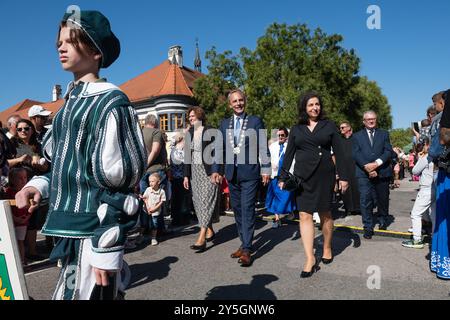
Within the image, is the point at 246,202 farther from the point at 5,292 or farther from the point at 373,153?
the point at 5,292

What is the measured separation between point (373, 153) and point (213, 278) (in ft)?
11.9

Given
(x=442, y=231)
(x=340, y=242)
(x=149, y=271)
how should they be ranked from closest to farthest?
(x=442, y=231) < (x=149, y=271) < (x=340, y=242)

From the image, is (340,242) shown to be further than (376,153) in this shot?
No

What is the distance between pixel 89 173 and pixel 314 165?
120 inches

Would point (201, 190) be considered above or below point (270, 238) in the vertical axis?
above

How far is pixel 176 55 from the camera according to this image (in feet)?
138

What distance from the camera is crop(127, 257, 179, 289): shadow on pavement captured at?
147 inches

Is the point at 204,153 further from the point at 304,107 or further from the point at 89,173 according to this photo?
the point at 89,173

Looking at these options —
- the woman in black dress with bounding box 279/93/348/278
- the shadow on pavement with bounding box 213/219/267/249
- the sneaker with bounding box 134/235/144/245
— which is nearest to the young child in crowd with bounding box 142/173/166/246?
the sneaker with bounding box 134/235/144/245

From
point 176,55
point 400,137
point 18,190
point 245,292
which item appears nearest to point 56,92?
point 176,55

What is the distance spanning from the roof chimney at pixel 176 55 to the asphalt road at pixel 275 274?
39.4m

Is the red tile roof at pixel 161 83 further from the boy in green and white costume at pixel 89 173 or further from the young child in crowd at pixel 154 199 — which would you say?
the boy in green and white costume at pixel 89 173

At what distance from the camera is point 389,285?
3486 mm

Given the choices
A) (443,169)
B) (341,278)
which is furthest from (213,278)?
(443,169)
